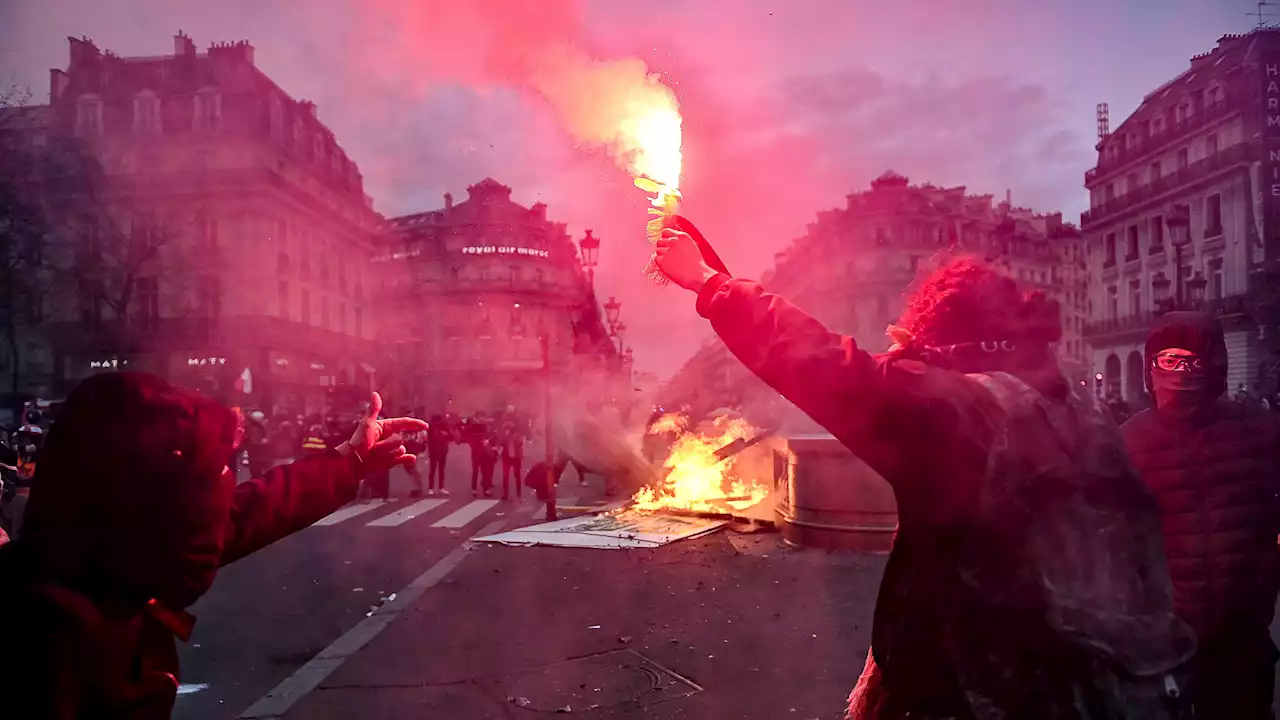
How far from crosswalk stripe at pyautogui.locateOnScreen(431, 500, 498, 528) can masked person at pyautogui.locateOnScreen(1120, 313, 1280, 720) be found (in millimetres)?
9813

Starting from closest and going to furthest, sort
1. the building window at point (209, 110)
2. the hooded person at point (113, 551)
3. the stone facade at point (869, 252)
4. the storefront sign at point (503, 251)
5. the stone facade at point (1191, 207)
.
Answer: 1. the hooded person at point (113, 551)
2. the building window at point (209, 110)
3. the stone facade at point (1191, 207)
4. the storefront sign at point (503, 251)
5. the stone facade at point (869, 252)

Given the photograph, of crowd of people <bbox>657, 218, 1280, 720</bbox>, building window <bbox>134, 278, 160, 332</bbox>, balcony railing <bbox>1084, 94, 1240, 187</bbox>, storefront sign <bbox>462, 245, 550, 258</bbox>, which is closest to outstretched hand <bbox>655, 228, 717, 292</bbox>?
crowd of people <bbox>657, 218, 1280, 720</bbox>

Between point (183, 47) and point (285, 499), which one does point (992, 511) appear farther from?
point (183, 47)

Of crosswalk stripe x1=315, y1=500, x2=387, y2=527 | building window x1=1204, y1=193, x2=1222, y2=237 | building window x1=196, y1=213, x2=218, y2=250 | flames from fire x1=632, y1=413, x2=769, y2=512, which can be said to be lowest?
crosswalk stripe x1=315, y1=500, x2=387, y2=527

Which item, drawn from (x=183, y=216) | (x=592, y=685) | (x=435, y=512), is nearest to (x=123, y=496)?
(x=592, y=685)

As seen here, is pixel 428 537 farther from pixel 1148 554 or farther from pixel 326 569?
pixel 1148 554

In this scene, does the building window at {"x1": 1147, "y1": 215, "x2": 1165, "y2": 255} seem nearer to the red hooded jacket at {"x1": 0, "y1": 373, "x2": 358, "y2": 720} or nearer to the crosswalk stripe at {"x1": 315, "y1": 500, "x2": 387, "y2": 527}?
the crosswalk stripe at {"x1": 315, "y1": 500, "x2": 387, "y2": 527}

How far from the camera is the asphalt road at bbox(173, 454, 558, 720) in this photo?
16.3 ft

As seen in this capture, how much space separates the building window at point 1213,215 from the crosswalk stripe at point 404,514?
104 feet

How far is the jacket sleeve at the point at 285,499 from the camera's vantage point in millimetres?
2037

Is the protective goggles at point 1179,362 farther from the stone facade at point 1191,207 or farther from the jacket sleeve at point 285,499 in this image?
the stone facade at point 1191,207

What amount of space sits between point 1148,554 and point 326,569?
8222mm

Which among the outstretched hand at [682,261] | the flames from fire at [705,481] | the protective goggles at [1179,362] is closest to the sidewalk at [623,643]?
the protective goggles at [1179,362]

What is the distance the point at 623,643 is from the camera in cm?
540
